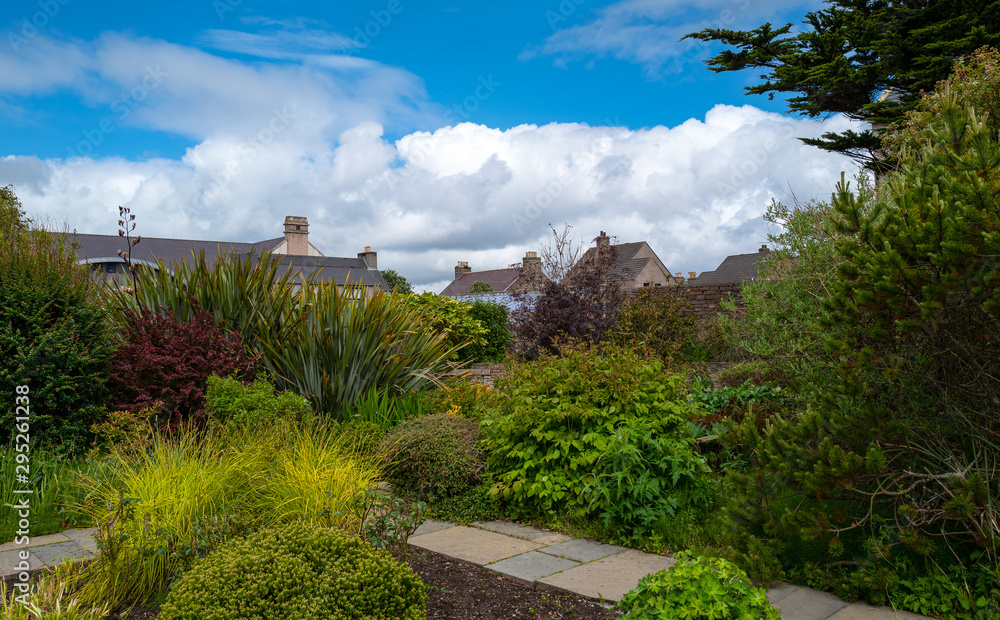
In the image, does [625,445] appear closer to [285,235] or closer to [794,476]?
[794,476]

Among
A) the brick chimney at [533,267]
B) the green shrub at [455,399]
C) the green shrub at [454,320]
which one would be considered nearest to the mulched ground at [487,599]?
the green shrub at [455,399]

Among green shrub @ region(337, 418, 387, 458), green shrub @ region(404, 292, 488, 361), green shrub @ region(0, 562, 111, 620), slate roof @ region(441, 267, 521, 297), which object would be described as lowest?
green shrub @ region(0, 562, 111, 620)

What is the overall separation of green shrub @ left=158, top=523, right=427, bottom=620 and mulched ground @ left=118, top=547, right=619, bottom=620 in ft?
1.38

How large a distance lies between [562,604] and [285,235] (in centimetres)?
3905

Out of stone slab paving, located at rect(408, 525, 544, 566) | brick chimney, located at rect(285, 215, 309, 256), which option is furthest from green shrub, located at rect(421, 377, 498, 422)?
brick chimney, located at rect(285, 215, 309, 256)

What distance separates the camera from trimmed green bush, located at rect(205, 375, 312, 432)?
547 cm

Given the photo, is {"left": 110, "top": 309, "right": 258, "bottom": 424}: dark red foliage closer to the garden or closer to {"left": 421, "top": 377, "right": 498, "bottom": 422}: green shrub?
the garden

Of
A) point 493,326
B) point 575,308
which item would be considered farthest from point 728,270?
point 575,308

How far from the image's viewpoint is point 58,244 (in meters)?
6.34

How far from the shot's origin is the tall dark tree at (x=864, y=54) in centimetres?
1155

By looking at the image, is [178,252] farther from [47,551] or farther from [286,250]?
[47,551]

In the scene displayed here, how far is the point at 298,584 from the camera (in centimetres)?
246

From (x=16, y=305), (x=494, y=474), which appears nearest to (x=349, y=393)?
(x=494, y=474)

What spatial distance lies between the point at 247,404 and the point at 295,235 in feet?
116
